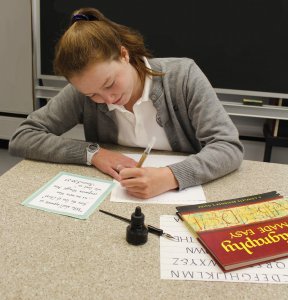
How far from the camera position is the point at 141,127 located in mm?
1291

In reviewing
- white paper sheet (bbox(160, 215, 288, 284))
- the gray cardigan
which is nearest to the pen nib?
white paper sheet (bbox(160, 215, 288, 284))

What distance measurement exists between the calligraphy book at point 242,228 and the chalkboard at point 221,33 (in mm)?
1194

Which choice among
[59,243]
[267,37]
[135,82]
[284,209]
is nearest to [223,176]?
[284,209]

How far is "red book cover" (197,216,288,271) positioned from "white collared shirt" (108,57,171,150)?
1.85 ft

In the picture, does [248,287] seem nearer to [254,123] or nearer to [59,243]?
[59,243]

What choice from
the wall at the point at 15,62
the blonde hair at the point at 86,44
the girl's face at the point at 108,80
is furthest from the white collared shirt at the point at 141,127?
the wall at the point at 15,62

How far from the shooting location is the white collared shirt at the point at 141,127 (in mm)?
1280

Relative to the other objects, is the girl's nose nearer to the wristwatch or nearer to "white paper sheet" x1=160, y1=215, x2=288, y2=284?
the wristwatch

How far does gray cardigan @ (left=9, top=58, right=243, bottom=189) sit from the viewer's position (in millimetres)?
1064

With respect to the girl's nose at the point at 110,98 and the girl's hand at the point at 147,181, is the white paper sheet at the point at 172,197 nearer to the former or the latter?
the girl's hand at the point at 147,181

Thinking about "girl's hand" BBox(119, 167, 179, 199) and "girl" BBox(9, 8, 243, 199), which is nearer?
"girl's hand" BBox(119, 167, 179, 199)

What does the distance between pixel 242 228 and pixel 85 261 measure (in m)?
0.33

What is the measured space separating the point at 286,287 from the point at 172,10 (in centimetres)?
167

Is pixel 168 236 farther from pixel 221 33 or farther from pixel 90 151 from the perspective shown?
pixel 221 33
